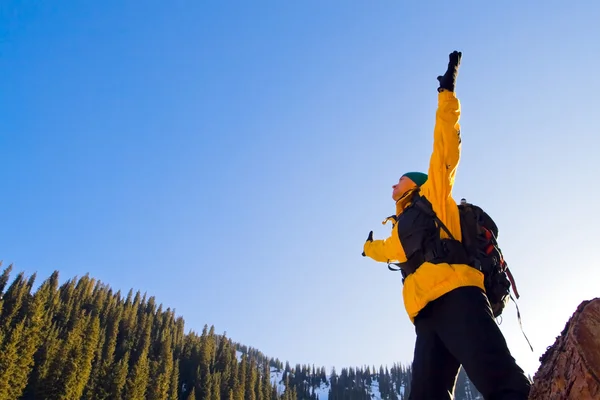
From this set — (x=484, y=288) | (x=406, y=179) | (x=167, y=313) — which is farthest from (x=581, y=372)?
(x=167, y=313)

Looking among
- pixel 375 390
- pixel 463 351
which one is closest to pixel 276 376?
pixel 375 390

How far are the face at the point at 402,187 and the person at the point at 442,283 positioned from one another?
21.3 inches

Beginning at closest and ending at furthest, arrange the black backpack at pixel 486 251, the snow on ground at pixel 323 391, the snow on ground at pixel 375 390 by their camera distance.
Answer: the black backpack at pixel 486 251
the snow on ground at pixel 375 390
the snow on ground at pixel 323 391

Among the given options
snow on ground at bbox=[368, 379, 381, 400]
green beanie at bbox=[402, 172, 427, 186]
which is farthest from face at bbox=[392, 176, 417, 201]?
snow on ground at bbox=[368, 379, 381, 400]

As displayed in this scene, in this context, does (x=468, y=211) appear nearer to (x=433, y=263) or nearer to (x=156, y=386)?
(x=433, y=263)

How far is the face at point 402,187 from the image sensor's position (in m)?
4.33

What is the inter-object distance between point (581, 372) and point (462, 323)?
1.09m

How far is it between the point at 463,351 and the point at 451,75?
93.0 inches

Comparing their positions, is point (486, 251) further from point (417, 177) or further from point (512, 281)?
point (417, 177)

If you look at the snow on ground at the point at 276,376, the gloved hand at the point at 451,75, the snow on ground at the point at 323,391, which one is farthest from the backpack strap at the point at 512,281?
the snow on ground at the point at 276,376

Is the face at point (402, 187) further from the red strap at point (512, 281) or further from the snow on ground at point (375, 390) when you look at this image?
the snow on ground at point (375, 390)

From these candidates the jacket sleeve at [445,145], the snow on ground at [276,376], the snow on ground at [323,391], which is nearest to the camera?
the jacket sleeve at [445,145]

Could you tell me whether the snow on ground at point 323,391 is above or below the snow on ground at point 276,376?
below

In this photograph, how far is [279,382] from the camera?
150 m
